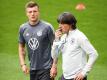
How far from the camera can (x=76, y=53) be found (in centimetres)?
773

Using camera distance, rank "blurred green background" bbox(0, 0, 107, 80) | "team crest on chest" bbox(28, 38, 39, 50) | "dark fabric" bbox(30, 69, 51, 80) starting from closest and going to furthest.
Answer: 1. "team crest on chest" bbox(28, 38, 39, 50)
2. "dark fabric" bbox(30, 69, 51, 80)
3. "blurred green background" bbox(0, 0, 107, 80)

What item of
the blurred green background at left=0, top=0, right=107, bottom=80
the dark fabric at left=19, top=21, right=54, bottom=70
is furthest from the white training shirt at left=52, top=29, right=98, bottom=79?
the blurred green background at left=0, top=0, right=107, bottom=80

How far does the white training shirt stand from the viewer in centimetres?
766

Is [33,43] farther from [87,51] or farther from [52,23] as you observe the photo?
[52,23]

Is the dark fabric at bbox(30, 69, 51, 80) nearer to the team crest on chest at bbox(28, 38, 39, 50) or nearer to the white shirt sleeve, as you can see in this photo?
the team crest on chest at bbox(28, 38, 39, 50)

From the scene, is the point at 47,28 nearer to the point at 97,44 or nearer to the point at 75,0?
the point at 97,44

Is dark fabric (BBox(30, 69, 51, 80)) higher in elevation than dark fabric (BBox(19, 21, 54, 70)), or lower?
lower

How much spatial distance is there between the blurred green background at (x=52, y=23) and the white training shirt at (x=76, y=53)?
3791mm

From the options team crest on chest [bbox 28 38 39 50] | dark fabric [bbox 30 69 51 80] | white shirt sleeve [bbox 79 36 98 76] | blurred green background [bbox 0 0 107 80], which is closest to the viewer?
white shirt sleeve [bbox 79 36 98 76]

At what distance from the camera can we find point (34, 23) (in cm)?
866

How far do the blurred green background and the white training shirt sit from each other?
149 inches

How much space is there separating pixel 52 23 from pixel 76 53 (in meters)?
7.57

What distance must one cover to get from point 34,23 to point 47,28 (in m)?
0.25

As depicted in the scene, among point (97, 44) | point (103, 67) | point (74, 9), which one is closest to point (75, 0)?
point (74, 9)
